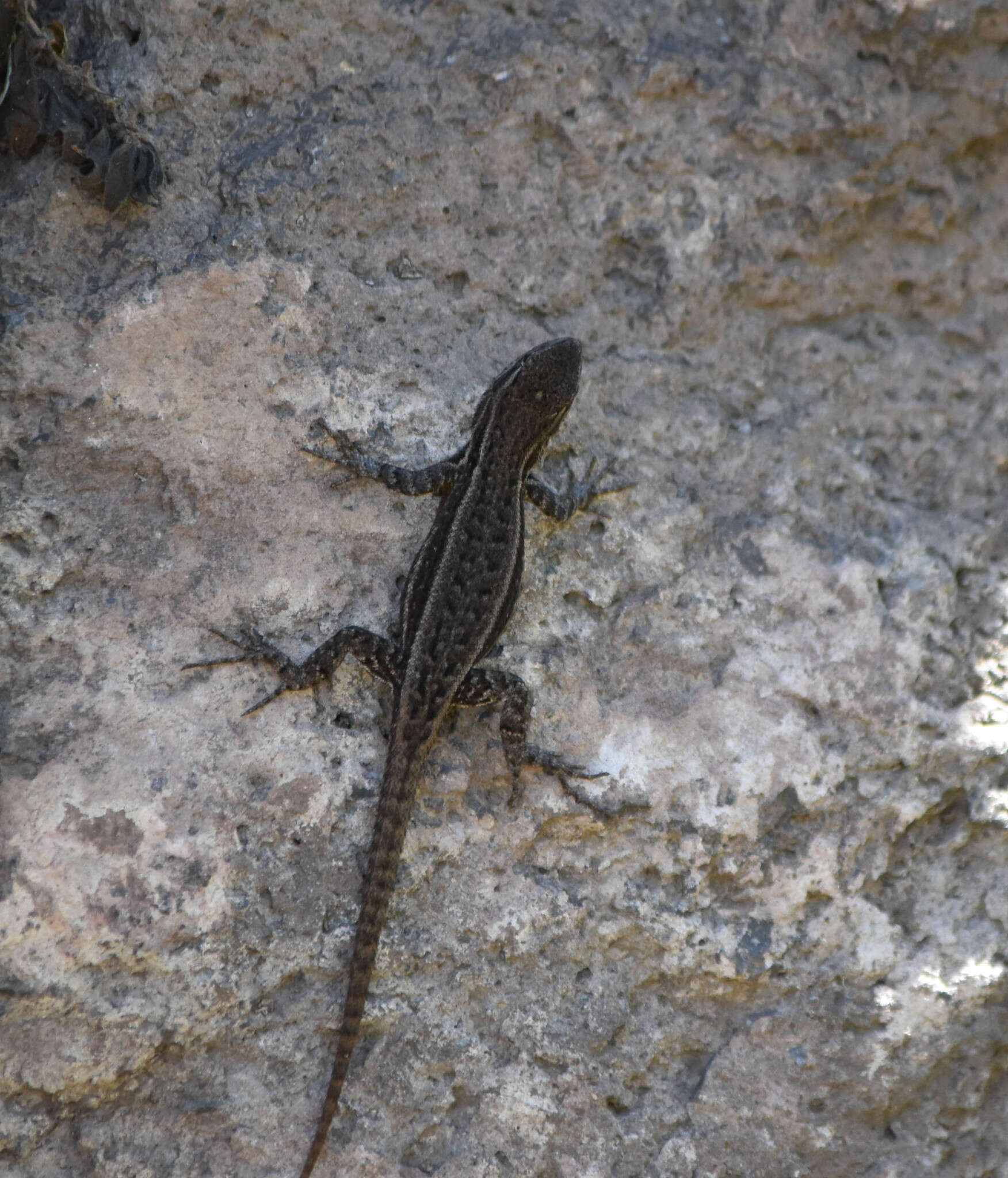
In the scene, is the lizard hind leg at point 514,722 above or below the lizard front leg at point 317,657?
below

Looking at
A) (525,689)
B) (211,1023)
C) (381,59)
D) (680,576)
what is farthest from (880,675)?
(381,59)

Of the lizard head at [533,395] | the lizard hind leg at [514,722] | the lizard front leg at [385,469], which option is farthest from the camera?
the lizard head at [533,395]

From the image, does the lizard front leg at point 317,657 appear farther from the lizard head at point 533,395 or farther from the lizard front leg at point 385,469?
the lizard head at point 533,395

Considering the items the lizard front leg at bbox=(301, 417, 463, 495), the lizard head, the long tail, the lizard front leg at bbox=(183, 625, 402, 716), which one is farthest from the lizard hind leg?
the lizard head

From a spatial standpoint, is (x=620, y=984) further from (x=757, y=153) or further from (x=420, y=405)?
(x=757, y=153)

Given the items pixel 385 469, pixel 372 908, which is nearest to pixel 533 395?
pixel 385 469

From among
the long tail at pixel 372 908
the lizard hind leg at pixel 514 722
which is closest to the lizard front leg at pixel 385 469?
the lizard hind leg at pixel 514 722

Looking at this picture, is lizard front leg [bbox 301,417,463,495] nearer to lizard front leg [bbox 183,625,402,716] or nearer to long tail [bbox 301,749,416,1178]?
lizard front leg [bbox 183,625,402,716]

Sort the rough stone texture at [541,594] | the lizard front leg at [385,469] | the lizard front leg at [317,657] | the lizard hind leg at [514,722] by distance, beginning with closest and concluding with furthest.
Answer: the rough stone texture at [541,594]
the lizard front leg at [317,657]
the lizard hind leg at [514,722]
the lizard front leg at [385,469]
